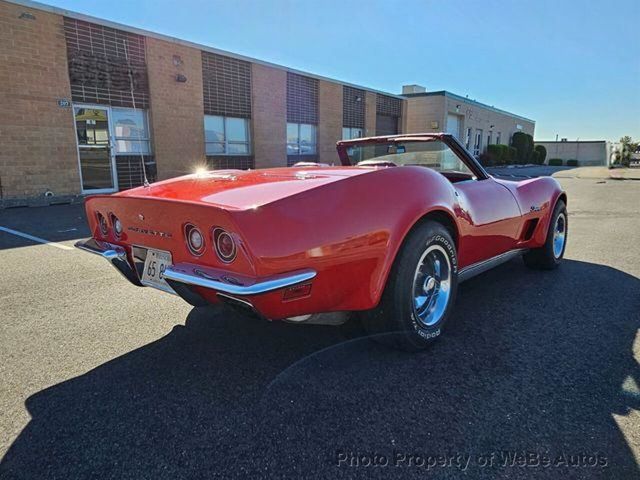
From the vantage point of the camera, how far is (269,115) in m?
15.6

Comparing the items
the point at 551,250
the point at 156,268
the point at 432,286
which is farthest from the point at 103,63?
the point at 432,286

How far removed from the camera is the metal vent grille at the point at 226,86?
13547 millimetres

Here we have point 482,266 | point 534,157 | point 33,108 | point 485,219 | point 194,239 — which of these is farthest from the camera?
point 534,157

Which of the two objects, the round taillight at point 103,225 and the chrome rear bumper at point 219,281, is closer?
the chrome rear bumper at point 219,281

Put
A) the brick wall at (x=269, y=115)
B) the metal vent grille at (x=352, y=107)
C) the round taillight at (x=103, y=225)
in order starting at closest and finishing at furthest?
the round taillight at (x=103, y=225) < the brick wall at (x=269, y=115) < the metal vent grille at (x=352, y=107)

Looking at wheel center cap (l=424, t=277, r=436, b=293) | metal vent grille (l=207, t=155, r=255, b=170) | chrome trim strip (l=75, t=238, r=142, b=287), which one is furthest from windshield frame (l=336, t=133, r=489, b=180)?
metal vent grille (l=207, t=155, r=255, b=170)

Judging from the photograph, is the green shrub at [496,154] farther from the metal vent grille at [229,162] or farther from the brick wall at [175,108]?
the brick wall at [175,108]

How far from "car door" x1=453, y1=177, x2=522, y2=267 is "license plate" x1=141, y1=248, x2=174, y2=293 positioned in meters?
1.81

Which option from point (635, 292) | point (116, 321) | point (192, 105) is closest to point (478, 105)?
point (192, 105)

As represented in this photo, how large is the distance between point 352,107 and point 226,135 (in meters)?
7.55

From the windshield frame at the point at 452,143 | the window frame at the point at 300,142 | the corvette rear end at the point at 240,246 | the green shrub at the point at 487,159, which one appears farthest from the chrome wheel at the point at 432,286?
the green shrub at the point at 487,159

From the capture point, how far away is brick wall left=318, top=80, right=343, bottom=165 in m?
18.1

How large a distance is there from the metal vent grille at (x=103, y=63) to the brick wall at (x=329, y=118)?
786cm

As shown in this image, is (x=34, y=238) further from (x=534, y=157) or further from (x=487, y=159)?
(x=534, y=157)
